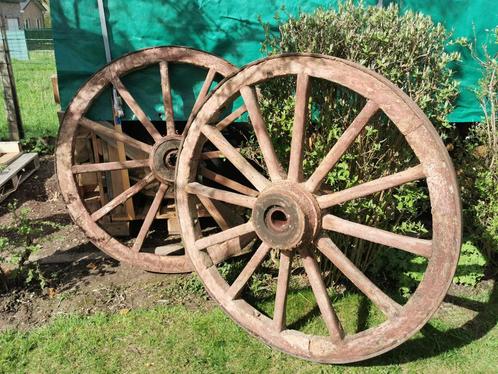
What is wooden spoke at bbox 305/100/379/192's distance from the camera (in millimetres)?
2527

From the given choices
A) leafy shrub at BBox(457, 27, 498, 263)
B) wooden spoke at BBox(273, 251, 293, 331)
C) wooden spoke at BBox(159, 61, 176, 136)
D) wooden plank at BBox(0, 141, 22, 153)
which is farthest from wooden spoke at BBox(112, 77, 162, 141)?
wooden plank at BBox(0, 141, 22, 153)

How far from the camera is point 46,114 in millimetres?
8391

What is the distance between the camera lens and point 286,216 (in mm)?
2799

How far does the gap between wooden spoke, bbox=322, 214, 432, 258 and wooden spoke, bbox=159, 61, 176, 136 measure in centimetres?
187

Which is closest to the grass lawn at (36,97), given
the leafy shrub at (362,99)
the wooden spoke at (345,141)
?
the leafy shrub at (362,99)

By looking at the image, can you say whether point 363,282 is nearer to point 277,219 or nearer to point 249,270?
point 277,219

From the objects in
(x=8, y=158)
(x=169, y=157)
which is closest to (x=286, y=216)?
(x=169, y=157)

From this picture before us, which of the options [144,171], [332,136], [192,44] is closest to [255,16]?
[192,44]

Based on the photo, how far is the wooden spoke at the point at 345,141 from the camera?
2527 millimetres

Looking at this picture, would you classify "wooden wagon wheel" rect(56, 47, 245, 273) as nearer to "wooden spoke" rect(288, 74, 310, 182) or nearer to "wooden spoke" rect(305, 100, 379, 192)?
"wooden spoke" rect(288, 74, 310, 182)

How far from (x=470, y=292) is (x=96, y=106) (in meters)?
3.57

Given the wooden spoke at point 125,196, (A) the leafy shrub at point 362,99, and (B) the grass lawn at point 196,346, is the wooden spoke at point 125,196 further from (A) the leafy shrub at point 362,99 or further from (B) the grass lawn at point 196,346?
(A) the leafy shrub at point 362,99

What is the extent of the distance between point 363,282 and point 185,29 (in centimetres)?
265

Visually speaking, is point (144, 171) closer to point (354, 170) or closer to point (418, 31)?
point (354, 170)
